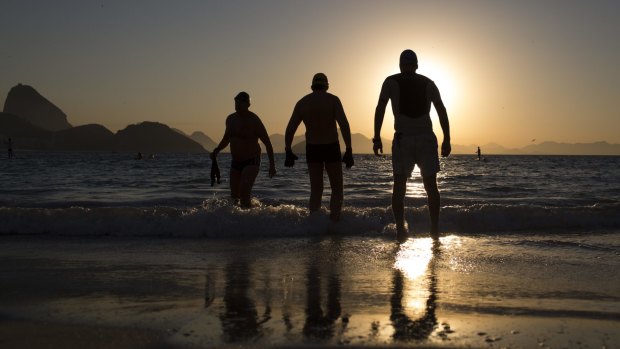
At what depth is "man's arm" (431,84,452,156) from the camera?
611 centimetres

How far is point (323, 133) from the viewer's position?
6930mm

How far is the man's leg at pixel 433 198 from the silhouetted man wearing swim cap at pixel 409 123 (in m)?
0.01

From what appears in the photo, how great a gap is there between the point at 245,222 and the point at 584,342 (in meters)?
4.67

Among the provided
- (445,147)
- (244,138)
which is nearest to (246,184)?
(244,138)

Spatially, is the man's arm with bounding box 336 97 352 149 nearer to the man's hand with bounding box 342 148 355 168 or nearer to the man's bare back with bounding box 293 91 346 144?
the man's bare back with bounding box 293 91 346 144

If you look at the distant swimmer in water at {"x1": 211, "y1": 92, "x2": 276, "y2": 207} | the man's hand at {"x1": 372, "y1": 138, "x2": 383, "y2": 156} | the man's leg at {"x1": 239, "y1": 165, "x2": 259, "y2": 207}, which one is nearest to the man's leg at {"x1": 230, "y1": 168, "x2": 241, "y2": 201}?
the distant swimmer in water at {"x1": 211, "y1": 92, "x2": 276, "y2": 207}

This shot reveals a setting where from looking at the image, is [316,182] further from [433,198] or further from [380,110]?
[433,198]

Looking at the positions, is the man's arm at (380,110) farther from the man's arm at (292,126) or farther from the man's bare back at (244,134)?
the man's bare back at (244,134)

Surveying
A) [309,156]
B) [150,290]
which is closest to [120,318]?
[150,290]

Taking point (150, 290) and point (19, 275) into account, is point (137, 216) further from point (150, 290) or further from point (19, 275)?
point (150, 290)

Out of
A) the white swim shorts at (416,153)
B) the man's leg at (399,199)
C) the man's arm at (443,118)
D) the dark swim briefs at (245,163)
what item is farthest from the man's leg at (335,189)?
the dark swim briefs at (245,163)

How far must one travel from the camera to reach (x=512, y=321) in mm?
2744

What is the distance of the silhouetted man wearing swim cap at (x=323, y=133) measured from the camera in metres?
6.89

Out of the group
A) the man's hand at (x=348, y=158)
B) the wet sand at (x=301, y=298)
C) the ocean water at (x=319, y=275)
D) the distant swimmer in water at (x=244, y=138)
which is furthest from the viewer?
the distant swimmer in water at (x=244, y=138)
